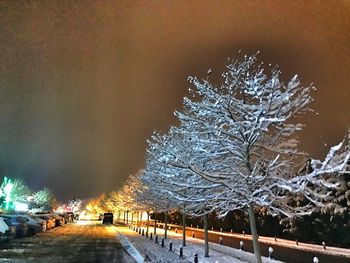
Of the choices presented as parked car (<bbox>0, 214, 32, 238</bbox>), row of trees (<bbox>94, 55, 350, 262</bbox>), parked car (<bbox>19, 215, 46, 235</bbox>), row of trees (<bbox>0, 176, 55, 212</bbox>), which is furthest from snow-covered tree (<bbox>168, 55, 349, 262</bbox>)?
row of trees (<bbox>0, 176, 55, 212</bbox>)

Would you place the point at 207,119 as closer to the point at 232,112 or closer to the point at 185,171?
the point at 232,112

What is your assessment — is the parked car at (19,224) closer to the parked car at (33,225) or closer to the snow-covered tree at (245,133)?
the parked car at (33,225)

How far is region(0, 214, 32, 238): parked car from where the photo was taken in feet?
115

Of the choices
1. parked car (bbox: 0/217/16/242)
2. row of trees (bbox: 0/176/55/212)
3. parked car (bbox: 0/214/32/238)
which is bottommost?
parked car (bbox: 0/217/16/242)

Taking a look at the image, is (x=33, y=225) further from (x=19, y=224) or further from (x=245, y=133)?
(x=245, y=133)

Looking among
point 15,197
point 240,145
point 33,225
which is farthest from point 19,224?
point 15,197

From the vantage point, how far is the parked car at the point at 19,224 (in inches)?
1385

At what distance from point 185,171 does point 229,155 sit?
1679 mm

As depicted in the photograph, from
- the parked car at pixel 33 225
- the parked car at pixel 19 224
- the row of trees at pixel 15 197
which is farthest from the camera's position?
the row of trees at pixel 15 197

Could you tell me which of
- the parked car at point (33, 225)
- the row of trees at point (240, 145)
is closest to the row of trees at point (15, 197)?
the parked car at point (33, 225)

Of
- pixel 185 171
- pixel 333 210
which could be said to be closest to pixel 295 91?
pixel 185 171

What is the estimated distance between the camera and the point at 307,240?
37.9m

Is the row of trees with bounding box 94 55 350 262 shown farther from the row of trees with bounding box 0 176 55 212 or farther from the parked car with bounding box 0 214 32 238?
the row of trees with bounding box 0 176 55 212

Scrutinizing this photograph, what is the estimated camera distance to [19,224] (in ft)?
117
